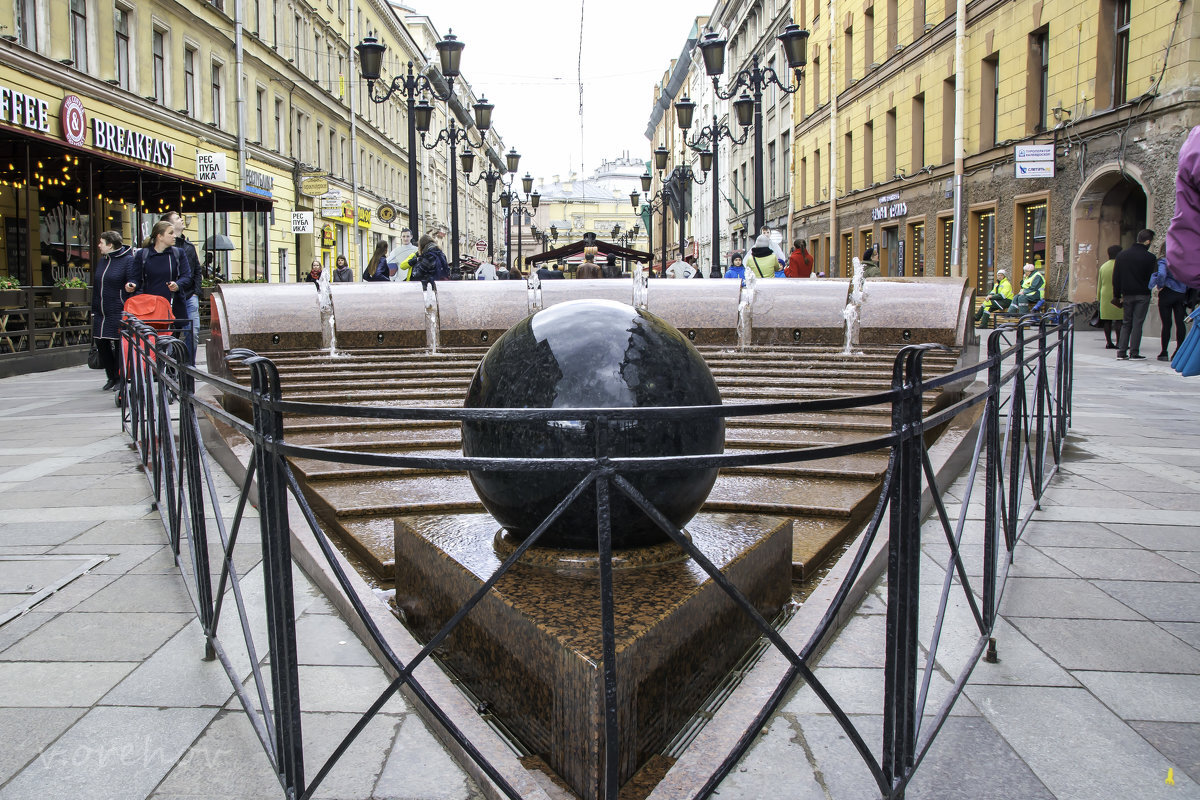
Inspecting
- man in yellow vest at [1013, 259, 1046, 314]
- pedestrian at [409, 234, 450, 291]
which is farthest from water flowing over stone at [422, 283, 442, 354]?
man in yellow vest at [1013, 259, 1046, 314]

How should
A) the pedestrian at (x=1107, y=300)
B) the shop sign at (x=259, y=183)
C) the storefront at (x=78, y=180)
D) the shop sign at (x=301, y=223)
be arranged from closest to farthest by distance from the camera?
1. the pedestrian at (x=1107, y=300)
2. the storefront at (x=78, y=180)
3. the shop sign at (x=259, y=183)
4. the shop sign at (x=301, y=223)

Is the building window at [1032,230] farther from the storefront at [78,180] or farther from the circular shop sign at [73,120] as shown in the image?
the circular shop sign at [73,120]

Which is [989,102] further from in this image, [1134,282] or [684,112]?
[1134,282]

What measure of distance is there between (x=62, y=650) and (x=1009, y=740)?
3.35 meters

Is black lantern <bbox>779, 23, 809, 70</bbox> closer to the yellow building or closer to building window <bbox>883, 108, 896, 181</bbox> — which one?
the yellow building

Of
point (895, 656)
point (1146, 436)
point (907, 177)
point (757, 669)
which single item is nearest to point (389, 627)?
point (757, 669)

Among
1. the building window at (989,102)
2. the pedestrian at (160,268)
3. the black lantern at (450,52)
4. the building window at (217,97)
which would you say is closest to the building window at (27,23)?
the black lantern at (450,52)

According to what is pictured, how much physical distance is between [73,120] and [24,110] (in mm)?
1715

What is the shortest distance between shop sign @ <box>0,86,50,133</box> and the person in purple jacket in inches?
735

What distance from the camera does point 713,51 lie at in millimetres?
17297

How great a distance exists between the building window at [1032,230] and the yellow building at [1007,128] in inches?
1.8

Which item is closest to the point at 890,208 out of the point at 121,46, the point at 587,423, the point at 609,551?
the point at 121,46

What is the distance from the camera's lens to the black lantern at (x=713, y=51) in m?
16.8

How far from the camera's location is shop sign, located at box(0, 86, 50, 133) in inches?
672
